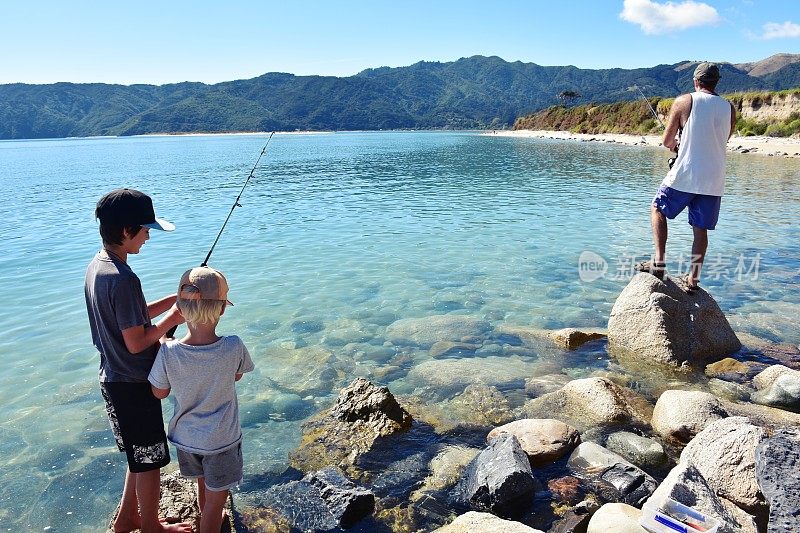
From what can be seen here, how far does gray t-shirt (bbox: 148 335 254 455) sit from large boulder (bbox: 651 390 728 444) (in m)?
4.43

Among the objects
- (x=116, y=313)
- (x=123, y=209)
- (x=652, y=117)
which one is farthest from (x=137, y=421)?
(x=652, y=117)

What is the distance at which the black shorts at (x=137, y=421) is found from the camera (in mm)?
3367

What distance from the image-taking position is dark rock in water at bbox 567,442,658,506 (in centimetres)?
446

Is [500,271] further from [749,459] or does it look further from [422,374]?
[749,459]

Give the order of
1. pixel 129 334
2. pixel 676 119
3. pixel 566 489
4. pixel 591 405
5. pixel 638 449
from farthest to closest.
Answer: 1. pixel 676 119
2. pixel 591 405
3. pixel 638 449
4. pixel 566 489
5. pixel 129 334

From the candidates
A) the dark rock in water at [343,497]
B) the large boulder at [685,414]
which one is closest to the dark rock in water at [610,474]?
the large boulder at [685,414]

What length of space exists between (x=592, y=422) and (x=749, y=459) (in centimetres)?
175

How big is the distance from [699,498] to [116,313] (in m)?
4.11

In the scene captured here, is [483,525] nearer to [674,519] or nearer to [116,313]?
[674,519]

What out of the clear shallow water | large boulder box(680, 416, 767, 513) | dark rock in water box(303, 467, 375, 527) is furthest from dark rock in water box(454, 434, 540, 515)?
the clear shallow water

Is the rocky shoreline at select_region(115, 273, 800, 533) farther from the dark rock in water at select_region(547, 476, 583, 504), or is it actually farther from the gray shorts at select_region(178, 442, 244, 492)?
the gray shorts at select_region(178, 442, 244, 492)

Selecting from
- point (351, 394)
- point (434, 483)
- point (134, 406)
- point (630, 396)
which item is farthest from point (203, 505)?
point (630, 396)

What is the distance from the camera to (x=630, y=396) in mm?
6340

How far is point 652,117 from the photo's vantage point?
74438 mm
